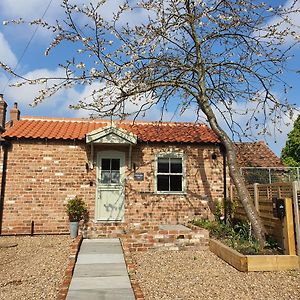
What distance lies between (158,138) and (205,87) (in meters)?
3.21

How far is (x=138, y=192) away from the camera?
38.4 ft

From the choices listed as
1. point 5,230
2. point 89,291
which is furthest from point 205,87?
point 5,230

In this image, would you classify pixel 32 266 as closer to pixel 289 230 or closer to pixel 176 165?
pixel 289 230

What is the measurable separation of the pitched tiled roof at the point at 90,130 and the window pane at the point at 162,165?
0.78 metres

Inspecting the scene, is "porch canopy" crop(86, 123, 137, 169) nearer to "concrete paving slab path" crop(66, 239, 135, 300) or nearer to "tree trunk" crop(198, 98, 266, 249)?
"tree trunk" crop(198, 98, 266, 249)

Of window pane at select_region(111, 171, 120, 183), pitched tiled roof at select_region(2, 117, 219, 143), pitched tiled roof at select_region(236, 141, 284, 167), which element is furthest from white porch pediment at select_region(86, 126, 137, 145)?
pitched tiled roof at select_region(236, 141, 284, 167)

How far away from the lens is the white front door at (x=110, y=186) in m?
11.6

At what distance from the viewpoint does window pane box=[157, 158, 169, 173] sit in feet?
39.5

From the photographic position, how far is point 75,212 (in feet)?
35.6

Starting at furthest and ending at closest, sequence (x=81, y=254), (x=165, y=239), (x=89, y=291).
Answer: (x=165, y=239)
(x=81, y=254)
(x=89, y=291)

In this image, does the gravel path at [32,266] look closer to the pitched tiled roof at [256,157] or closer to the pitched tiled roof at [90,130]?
the pitched tiled roof at [90,130]

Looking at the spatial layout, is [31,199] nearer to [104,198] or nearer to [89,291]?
[104,198]

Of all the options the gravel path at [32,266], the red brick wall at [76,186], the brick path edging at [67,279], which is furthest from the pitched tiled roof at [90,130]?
the brick path edging at [67,279]

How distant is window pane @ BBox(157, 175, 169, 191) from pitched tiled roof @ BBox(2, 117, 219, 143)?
1.40 m
